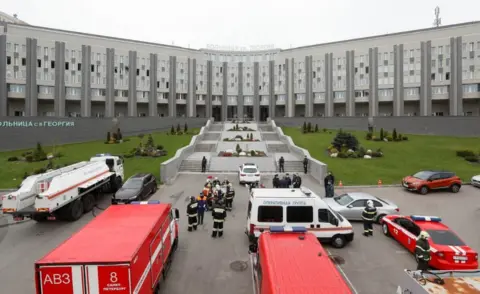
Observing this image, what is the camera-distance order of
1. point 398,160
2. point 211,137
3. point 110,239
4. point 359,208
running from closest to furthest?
point 110,239 < point 359,208 < point 398,160 < point 211,137

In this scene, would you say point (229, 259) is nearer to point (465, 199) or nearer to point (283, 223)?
point (283, 223)

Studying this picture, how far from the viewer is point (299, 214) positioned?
36.8 ft

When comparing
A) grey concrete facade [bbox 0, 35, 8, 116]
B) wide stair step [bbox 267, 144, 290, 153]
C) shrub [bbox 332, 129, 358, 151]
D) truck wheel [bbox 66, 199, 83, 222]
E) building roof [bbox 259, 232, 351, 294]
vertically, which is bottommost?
truck wheel [bbox 66, 199, 83, 222]

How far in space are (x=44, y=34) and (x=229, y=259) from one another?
201ft

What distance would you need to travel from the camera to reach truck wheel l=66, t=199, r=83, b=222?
14.6 meters

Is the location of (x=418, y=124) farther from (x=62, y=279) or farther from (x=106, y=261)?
(x=62, y=279)

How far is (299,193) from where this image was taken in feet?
39.3

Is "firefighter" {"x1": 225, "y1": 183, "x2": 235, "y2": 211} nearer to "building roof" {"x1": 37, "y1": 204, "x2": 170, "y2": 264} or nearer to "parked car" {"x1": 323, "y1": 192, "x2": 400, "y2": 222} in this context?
"parked car" {"x1": 323, "y1": 192, "x2": 400, "y2": 222}

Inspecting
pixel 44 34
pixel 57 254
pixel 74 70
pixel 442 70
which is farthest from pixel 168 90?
pixel 57 254

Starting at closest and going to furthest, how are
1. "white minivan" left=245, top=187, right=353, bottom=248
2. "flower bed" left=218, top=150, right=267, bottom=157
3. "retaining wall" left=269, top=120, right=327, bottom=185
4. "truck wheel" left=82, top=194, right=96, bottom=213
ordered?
"white minivan" left=245, top=187, right=353, bottom=248 → "truck wheel" left=82, top=194, right=96, bottom=213 → "retaining wall" left=269, top=120, right=327, bottom=185 → "flower bed" left=218, top=150, right=267, bottom=157

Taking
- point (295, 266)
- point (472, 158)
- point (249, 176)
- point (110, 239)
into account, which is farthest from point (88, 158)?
point (472, 158)

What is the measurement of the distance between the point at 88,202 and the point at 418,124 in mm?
43808

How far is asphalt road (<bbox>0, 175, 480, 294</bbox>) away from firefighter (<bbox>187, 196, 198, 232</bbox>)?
0.32 m

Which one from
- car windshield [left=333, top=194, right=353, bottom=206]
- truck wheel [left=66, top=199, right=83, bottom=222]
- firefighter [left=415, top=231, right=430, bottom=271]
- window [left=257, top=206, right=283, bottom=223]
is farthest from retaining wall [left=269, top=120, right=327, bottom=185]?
truck wheel [left=66, top=199, right=83, bottom=222]
